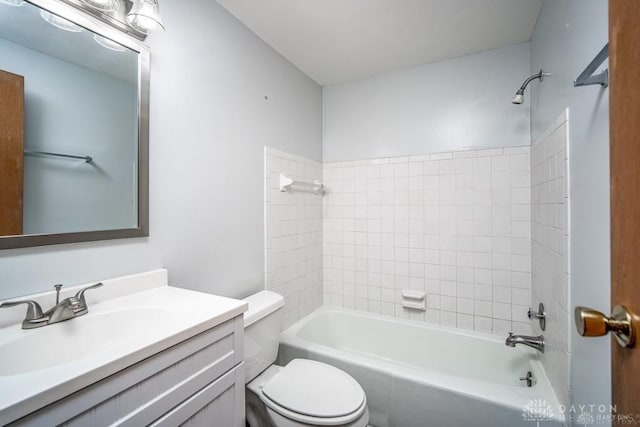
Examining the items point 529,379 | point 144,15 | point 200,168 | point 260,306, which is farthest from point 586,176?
point 144,15

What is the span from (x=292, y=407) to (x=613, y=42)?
4.90ft

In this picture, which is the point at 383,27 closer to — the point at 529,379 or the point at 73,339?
the point at 73,339

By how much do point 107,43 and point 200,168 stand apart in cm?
60

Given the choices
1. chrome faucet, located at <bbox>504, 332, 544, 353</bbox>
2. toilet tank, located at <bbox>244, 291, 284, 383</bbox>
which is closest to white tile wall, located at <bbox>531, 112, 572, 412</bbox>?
chrome faucet, located at <bbox>504, 332, 544, 353</bbox>

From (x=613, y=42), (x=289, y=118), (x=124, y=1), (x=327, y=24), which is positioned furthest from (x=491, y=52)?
(x=124, y=1)

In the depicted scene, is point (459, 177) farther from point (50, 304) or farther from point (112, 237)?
point (50, 304)

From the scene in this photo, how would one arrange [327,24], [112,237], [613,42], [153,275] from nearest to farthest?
[613,42] → [112,237] → [153,275] → [327,24]

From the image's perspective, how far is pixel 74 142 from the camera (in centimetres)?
98

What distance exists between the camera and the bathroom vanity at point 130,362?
553 mm

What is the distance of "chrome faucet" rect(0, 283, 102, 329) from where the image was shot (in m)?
0.80

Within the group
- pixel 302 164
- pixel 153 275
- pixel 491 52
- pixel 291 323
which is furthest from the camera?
pixel 302 164

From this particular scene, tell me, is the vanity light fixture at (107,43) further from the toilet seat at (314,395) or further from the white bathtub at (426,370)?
the white bathtub at (426,370)

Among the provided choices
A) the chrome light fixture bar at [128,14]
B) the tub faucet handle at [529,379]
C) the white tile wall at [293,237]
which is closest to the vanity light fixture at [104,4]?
the chrome light fixture bar at [128,14]

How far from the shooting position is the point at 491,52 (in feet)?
6.35
